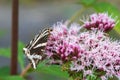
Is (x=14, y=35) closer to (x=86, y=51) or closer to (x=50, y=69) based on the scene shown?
(x=50, y=69)

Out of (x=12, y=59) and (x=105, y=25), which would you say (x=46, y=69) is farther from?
(x=105, y=25)

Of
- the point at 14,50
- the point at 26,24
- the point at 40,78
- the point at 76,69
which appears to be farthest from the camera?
the point at 26,24

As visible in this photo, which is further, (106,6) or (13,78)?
(106,6)

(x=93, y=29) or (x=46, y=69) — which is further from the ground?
(x=93, y=29)

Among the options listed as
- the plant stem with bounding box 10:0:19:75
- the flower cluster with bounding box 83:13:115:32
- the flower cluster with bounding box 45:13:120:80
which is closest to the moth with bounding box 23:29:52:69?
the flower cluster with bounding box 45:13:120:80

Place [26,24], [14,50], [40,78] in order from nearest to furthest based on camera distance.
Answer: [14,50] < [40,78] < [26,24]

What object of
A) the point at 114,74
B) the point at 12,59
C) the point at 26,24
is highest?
the point at 26,24

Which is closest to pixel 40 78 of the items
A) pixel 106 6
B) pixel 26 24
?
pixel 106 6
